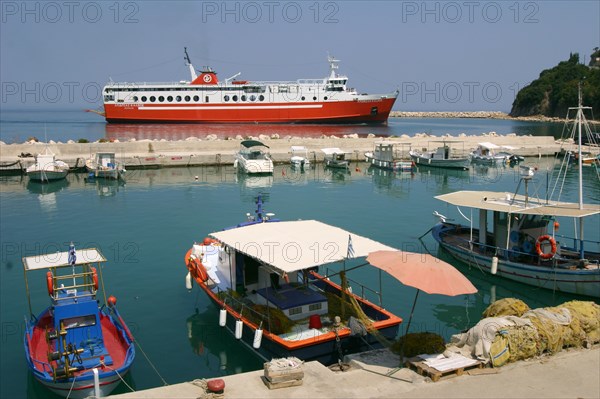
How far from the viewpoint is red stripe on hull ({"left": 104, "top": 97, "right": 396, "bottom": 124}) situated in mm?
77625

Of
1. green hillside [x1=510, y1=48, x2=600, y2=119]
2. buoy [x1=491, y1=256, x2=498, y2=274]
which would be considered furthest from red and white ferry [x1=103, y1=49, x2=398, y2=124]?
buoy [x1=491, y1=256, x2=498, y2=274]

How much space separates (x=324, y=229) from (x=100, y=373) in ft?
18.0

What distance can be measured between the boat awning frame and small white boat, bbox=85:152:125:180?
24.8m

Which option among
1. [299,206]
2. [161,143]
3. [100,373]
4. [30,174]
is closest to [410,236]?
[299,206]

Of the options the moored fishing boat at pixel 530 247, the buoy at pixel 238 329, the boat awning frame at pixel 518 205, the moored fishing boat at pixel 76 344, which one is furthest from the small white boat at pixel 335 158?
the moored fishing boat at pixel 76 344

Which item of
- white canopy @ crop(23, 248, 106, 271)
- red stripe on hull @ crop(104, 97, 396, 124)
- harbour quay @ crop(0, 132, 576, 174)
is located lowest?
A: white canopy @ crop(23, 248, 106, 271)

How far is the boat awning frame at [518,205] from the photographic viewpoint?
15602 mm

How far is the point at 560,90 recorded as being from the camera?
13188 cm

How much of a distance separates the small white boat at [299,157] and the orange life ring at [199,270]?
28.8 metres

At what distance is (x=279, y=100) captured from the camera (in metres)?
77.8

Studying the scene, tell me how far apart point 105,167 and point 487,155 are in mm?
29458

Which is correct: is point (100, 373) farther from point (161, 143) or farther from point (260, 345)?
point (161, 143)

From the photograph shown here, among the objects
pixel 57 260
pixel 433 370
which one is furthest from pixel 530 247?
pixel 57 260

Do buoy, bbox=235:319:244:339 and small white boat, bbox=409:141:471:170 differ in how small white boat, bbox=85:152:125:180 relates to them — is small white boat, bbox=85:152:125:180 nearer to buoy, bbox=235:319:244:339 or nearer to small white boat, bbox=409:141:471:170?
small white boat, bbox=409:141:471:170
